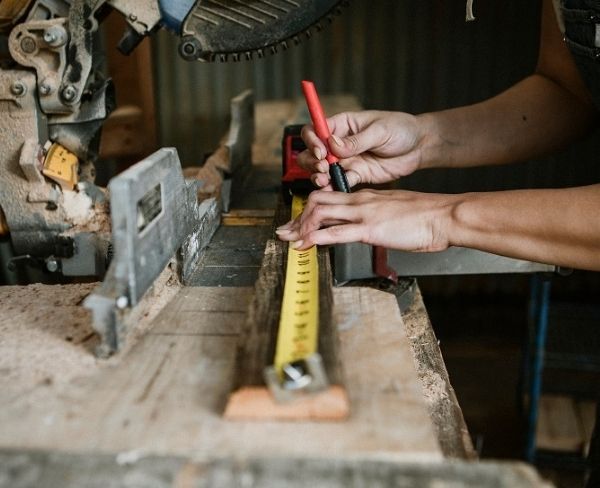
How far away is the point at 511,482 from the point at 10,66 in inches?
48.3

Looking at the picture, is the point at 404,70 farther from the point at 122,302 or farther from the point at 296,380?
the point at 296,380

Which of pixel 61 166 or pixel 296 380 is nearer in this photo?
pixel 296 380

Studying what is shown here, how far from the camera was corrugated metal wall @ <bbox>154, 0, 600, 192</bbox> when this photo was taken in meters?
3.99

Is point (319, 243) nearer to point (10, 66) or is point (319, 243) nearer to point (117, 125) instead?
point (10, 66)

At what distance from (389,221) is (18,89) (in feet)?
2.52

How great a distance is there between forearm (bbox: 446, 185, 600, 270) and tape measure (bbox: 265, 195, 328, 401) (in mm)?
260

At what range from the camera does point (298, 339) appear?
2.65 ft

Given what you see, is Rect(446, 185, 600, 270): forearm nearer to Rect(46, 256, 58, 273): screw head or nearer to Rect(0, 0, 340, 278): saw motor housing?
Rect(0, 0, 340, 278): saw motor housing

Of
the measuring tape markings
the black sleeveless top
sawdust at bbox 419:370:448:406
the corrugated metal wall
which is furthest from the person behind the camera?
the corrugated metal wall

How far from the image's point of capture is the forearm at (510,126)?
1536mm

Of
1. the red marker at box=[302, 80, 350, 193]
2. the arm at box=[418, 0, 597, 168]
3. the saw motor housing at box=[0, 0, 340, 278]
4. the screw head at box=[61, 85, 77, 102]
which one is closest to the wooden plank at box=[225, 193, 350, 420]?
the red marker at box=[302, 80, 350, 193]

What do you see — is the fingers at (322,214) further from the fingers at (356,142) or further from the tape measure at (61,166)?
the tape measure at (61,166)

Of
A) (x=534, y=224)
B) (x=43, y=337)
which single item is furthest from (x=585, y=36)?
(x=43, y=337)

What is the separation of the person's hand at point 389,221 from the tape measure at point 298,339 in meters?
0.07
